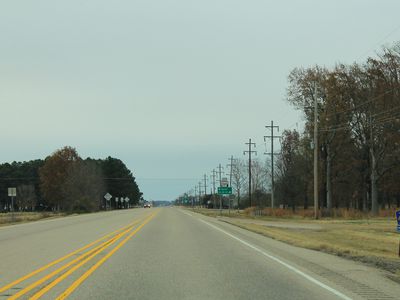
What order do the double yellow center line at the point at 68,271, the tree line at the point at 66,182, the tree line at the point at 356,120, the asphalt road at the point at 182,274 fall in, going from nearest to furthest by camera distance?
the asphalt road at the point at 182,274, the double yellow center line at the point at 68,271, the tree line at the point at 356,120, the tree line at the point at 66,182

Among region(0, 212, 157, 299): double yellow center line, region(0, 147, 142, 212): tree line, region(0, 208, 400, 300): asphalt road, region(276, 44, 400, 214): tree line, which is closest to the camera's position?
region(0, 208, 400, 300): asphalt road

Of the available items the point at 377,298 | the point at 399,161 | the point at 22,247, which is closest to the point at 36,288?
the point at 377,298

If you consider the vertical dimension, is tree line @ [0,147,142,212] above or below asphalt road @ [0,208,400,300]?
above

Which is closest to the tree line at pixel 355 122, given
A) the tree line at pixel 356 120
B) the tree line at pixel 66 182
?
the tree line at pixel 356 120

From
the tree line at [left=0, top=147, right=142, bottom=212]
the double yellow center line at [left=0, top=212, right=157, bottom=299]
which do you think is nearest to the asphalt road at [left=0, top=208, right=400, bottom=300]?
the double yellow center line at [left=0, top=212, right=157, bottom=299]

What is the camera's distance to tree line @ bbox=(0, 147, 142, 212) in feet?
345

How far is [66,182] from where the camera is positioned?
4382 inches

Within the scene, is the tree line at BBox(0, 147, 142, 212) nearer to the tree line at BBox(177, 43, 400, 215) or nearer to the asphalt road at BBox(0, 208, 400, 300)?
the tree line at BBox(177, 43, 400, 215)

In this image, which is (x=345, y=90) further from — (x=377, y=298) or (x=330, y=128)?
(x=377, y=298)

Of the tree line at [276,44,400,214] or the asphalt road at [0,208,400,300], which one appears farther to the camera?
the tree line at [276,44,400,214]

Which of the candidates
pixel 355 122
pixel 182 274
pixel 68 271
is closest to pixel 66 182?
pixel 355 122

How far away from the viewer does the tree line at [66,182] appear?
10512 cm

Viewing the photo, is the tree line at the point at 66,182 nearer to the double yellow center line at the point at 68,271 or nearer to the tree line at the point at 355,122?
the tree line at the point at 355,122

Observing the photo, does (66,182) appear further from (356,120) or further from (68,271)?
(68,271)
